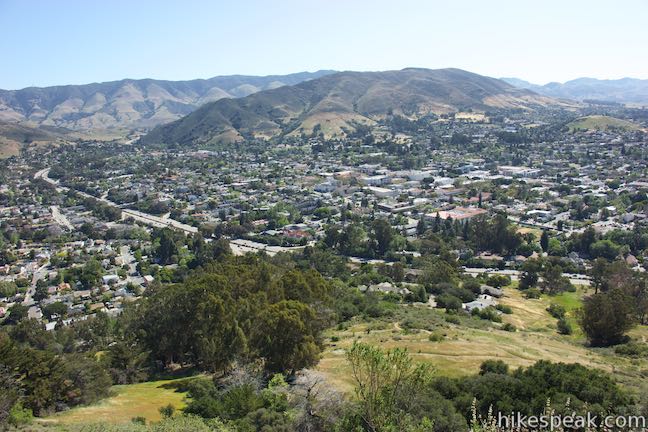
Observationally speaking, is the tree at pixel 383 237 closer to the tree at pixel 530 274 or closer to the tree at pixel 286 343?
the tree at pixel 530 274

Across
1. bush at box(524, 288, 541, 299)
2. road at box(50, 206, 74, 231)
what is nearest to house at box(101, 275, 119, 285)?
road at box(50, 206, 74, 231)

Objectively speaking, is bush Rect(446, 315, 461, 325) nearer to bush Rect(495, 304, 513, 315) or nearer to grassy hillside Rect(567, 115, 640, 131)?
bush Rect(495, 304, 513, 315)

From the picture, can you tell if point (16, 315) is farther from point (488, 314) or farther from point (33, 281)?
point (488, 314)

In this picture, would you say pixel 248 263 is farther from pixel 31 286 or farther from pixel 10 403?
pixel 31 286

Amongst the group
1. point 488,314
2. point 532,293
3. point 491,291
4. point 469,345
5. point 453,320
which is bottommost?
point 532,293

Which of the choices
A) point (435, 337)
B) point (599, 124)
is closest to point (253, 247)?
point (435, 337)
